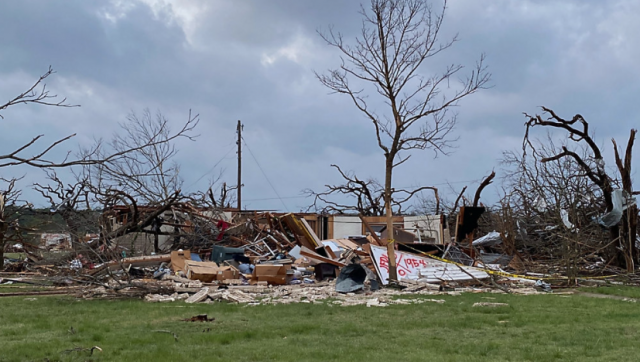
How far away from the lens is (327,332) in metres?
7.63

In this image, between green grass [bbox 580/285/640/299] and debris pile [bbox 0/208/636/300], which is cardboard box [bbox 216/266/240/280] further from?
green grass [bbox 580/285/640/299]

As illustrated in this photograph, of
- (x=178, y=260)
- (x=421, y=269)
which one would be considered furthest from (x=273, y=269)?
(x=421, y=269)

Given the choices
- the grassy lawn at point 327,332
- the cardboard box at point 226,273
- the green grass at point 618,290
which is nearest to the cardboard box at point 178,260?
the cardboard box at point 226,273

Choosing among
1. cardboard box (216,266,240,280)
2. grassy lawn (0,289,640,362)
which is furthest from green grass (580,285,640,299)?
cardboard box (216,266,240,280)

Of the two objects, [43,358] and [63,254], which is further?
[63,254]

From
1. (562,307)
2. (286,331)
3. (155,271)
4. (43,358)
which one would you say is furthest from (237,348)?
(155,271)

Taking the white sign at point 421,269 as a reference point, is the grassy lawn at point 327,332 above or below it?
below

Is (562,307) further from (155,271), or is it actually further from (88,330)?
(155,271)

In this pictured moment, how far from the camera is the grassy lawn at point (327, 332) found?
6141 mm

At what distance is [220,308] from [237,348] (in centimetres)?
380

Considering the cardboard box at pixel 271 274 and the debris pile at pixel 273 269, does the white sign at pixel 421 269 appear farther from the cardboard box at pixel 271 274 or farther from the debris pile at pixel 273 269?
the cardboard box at pixel 271 274

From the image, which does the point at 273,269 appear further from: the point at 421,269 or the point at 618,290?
the point at 618,290

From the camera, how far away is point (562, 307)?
10.2m

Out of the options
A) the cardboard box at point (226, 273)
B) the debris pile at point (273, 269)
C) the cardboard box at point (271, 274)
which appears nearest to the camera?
the debris pile at point (273, 269)
